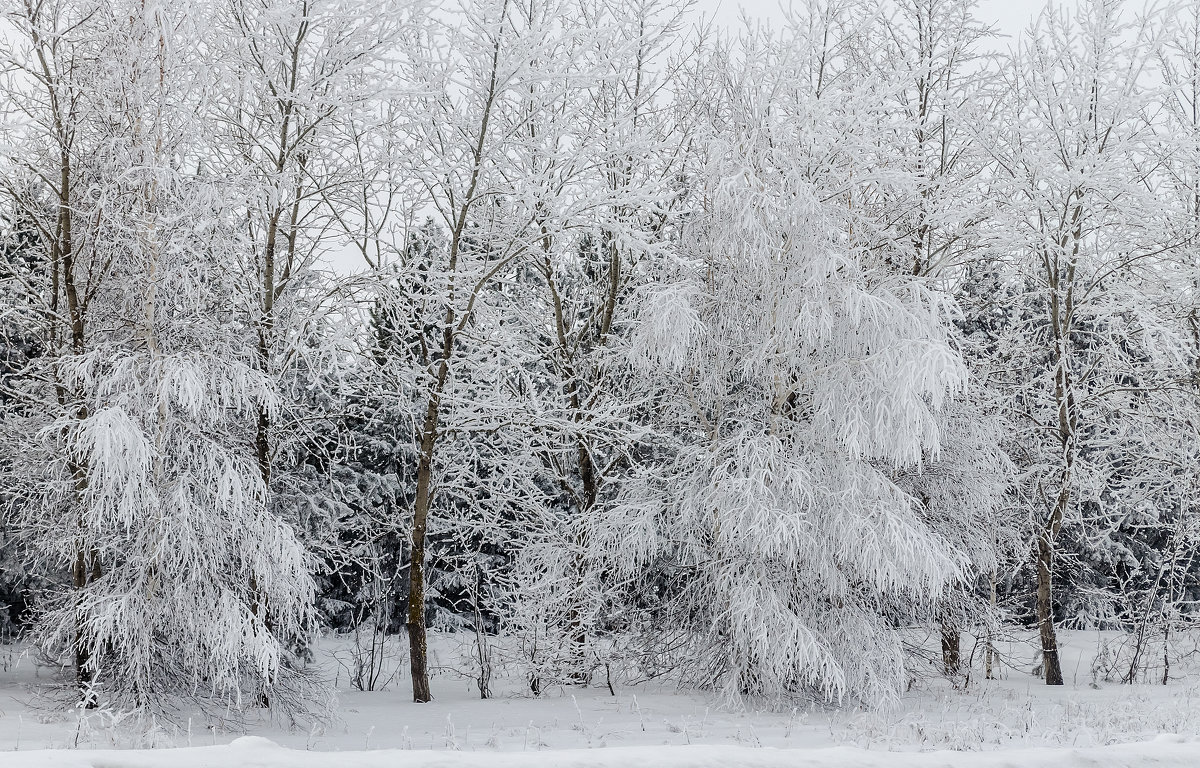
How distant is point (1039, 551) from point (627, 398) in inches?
253

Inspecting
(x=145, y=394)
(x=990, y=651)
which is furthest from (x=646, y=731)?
(x=990, y=651)

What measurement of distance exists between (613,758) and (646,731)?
3.25 meters

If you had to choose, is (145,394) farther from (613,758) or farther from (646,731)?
(613,758)

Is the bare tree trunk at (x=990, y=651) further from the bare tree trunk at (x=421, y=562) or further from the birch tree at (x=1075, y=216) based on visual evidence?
the bare tree trunk at (x=421, y=562)

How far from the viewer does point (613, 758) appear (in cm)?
521

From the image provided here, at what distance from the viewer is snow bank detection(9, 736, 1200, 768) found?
464 centimetres

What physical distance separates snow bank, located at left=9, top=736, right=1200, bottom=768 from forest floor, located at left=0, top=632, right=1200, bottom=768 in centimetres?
A: 1

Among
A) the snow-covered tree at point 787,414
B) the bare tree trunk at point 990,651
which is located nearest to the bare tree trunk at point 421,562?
the snow-covered tree at point 787,414

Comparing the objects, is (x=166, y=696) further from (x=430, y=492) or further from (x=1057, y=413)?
(x=1057, y=413)

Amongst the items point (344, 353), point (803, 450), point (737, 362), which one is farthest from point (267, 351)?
point (803, 450)

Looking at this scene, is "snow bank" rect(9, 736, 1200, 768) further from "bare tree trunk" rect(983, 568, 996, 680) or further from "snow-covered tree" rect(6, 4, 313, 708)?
"bare tree trunk" rect(983, 568, 996, 680)

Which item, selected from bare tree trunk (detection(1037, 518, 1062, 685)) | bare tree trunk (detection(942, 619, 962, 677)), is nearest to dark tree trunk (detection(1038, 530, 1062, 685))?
bare tree trunk (detection(1037, 518, 1062, 685))

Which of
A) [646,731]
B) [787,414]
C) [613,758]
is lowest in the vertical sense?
[646,731]

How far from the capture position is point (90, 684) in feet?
26.3
